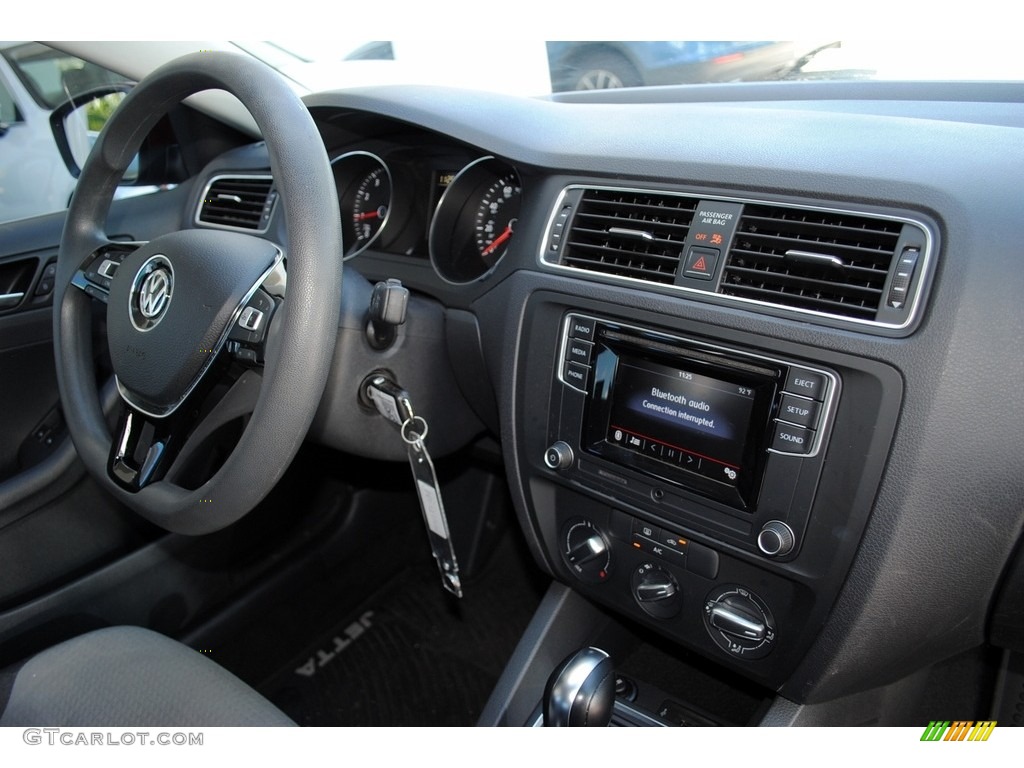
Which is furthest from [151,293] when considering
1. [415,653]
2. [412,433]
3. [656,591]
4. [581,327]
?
[415,653]

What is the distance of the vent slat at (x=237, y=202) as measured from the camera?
5.92ft

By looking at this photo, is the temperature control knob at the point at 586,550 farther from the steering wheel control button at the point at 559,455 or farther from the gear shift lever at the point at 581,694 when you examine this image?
the gear shift lever at the point at 581,694

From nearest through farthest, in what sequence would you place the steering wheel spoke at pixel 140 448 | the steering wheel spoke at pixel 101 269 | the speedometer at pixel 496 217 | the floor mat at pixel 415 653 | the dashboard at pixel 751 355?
the dashboard at pixel 751 355, the steering wheel spoke at pixel 140 448, the steering wheel spoke at pixel 101 269, the speedometer at pixel 496 217, the floor mat at pixel 415 653

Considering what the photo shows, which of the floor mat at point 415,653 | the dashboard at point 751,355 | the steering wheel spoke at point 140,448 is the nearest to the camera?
the dashboard at point 751,355

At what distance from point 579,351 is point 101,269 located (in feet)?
2.45

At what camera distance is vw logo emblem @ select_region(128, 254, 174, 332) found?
1.13 meters

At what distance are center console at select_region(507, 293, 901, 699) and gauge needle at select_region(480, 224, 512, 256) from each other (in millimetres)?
246

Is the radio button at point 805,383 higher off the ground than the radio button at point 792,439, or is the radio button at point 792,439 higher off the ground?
the radio button at point 805,383
